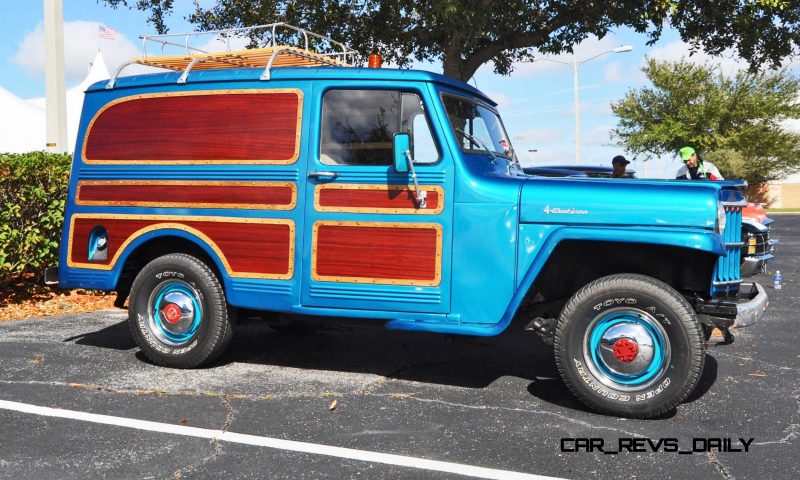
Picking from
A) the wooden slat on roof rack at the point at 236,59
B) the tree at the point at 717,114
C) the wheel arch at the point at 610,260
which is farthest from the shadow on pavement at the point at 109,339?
the tree at the point at 717,114

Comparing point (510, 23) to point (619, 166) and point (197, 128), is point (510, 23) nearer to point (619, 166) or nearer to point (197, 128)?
point (619, 166)

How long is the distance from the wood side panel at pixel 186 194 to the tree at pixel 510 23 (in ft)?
18.6

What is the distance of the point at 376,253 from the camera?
5164 mm

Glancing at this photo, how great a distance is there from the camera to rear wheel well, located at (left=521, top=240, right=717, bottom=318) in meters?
4.84

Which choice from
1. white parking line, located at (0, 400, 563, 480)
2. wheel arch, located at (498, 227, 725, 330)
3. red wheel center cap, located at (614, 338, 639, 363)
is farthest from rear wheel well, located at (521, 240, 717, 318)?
white parking line, located at (0, 400, 563, 480)

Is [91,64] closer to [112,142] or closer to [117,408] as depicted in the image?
[112,142]

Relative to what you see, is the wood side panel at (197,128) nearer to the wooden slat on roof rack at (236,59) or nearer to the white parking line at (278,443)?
the wooden slat on roof rack at (236,59)

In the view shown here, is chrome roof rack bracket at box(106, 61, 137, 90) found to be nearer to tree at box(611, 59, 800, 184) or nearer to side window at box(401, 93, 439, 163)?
side window at box(401, 93, 439, 163)

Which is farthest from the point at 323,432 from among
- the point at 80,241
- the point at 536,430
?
the point at 80,241

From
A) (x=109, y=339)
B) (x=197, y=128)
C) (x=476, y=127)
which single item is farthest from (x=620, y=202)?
(x=109, y=339)

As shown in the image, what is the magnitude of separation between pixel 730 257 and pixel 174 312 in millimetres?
4098

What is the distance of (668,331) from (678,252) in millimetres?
614

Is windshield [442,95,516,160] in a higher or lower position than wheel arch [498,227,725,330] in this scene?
higher

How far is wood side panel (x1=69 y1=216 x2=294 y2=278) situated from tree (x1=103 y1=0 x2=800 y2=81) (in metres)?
5.81
